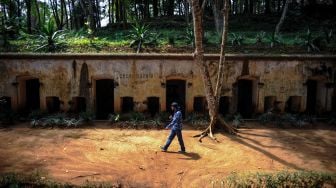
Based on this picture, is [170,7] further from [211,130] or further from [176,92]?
[211,130]

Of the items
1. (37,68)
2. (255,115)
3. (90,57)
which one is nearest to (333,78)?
(255,115)

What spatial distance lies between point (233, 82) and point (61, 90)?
8.13m

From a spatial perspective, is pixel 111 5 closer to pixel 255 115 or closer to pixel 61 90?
pixel 61 90

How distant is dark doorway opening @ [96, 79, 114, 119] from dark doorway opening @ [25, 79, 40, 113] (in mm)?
3035

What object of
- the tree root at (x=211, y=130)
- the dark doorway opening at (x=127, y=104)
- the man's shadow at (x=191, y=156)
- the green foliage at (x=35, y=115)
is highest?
the dark doorway opening at (x=127, y=104)

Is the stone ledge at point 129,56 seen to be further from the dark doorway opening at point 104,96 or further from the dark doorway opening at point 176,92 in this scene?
the dark doorway opening at point 104,96

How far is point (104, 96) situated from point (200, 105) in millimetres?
5025

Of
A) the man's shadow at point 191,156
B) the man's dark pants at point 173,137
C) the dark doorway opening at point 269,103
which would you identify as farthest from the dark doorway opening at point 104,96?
the dark doorway opening at point 269,103

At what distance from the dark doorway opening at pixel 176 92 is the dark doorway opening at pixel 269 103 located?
407cm

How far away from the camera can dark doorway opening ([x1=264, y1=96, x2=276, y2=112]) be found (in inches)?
607

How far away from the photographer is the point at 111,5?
34.6 m

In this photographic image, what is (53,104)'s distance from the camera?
1573 cm

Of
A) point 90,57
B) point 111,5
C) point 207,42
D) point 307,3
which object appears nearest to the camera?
point 90,57

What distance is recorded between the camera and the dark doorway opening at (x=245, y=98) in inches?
642
